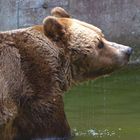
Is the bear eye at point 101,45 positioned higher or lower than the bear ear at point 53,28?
lower

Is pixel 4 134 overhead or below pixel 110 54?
below

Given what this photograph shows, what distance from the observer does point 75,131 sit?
6246mm

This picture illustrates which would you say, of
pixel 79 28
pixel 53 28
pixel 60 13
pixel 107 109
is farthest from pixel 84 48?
pixel 107 109

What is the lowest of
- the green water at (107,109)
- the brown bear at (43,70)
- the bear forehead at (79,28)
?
the green water at (107,109)

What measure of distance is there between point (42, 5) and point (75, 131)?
22.2 ft

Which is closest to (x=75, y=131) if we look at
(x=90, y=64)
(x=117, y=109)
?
(x=90, y=64)

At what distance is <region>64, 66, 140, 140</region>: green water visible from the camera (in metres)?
6.19

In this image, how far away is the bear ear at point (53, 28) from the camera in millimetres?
5367

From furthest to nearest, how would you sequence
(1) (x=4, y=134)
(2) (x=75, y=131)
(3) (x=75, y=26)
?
(2) (x=75, y=131) < (3) (x=75, y=26) < (1) (x=4, y=134)

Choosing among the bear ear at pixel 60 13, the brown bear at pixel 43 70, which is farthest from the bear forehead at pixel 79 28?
the bear ear at pixel 60 13

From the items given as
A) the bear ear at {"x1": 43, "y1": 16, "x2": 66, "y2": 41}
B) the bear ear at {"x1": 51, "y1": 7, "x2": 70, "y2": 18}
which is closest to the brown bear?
the bear ear at {"x1": 43, "y1": 16, "x2": 66, "y2": 41}

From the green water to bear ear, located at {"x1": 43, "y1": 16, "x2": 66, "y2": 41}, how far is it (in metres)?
0.95

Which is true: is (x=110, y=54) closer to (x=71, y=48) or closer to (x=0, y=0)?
(x=71, y=48)

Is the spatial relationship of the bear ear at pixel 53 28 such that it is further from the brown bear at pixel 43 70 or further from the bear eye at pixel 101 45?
the bear eye at pixel 101 45
